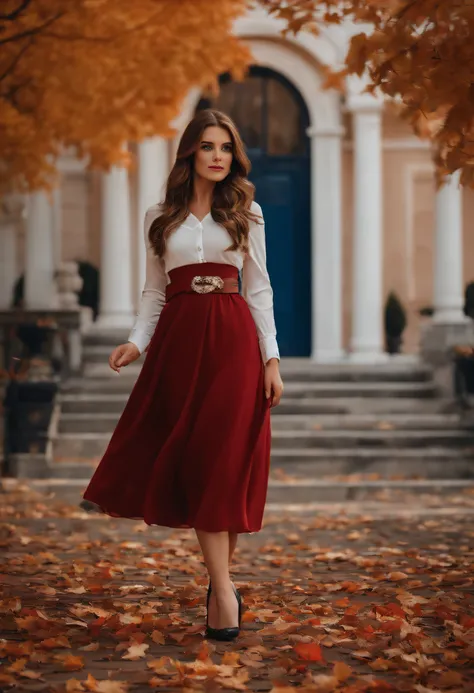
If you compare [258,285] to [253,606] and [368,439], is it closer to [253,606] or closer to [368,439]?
[253,606]

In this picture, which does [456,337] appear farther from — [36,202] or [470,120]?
[470,120]

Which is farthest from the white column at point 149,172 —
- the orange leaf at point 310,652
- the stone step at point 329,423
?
the orange leaf at point 310,652

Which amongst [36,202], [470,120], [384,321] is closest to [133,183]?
[36,202]

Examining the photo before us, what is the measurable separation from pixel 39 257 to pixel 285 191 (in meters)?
3.72

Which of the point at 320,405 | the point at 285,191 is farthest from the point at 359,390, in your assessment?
the point at 285,191

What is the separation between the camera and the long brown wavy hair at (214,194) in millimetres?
5148

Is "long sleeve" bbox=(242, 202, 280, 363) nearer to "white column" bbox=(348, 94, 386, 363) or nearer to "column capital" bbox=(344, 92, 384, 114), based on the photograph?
"white column" bbox=(348, 94, 386, 363)

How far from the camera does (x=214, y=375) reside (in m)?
5.03

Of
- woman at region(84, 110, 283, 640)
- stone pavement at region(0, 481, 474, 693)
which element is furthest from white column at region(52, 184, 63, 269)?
woman at region(84, 110, 283, 640)

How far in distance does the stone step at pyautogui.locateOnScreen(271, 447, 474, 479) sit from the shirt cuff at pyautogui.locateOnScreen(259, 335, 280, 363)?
650 centimetres

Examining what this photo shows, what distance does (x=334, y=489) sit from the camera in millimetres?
10750

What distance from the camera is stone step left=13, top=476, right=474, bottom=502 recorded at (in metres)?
10.7

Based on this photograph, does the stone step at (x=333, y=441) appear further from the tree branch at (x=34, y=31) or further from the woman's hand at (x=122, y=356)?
the woman's hand at (x=122, y=356)

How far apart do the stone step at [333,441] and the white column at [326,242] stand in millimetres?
4221
